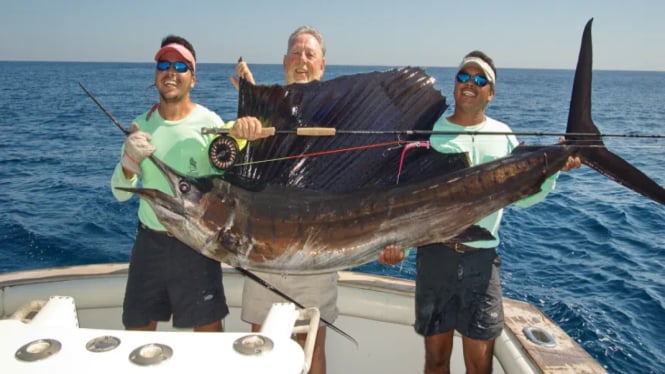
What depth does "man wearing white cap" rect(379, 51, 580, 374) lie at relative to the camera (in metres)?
2.31

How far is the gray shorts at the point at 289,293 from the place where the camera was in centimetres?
243

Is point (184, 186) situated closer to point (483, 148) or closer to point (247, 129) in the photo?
point (247, 129)

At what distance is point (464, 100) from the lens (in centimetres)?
236

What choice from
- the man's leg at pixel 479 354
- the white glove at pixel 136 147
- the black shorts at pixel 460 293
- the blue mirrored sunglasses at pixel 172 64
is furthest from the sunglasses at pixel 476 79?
the white glove at pixel 136 147

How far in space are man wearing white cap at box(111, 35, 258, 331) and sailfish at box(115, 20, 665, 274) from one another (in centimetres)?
21

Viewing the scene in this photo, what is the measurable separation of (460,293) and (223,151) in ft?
4.08

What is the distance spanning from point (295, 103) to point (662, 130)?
799 inches

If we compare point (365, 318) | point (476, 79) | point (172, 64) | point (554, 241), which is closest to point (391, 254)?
point (365, 318)

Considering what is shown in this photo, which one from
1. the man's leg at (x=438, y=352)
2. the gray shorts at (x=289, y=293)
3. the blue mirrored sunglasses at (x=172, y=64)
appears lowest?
the man's leg at (x=438, y=352)

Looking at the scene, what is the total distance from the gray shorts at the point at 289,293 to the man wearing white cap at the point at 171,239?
0.18 meters

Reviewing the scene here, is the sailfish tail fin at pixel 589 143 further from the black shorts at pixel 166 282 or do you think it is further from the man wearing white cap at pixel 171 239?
the black shorts at pixel 166 282

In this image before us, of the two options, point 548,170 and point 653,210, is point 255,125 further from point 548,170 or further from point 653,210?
point 653,210

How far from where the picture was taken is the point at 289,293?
2443 mm

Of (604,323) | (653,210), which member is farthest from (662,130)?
(604,323)
